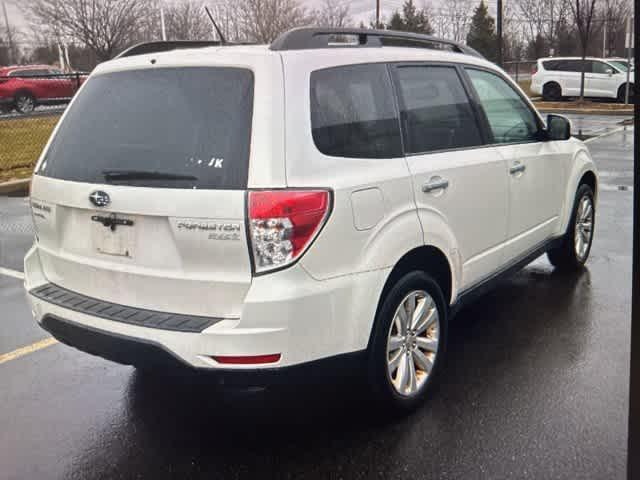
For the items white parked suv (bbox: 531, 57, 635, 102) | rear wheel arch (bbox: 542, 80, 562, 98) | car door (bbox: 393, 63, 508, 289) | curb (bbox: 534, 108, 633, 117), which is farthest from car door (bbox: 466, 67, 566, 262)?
rear wheel arch (bbox: 542, 80, 562, 98)

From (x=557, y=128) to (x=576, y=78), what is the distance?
23.5 metres

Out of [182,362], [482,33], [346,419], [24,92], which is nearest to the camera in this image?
[182,362]

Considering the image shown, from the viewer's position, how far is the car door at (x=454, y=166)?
140 inches

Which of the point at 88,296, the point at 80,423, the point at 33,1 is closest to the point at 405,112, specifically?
the point at 88,296

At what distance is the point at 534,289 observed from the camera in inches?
215

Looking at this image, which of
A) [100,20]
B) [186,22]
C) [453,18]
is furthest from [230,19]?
[453,18]

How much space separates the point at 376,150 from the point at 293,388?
56.6 inches

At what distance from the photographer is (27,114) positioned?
22.2 meters

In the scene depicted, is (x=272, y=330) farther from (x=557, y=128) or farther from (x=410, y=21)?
(x=410, y=21)

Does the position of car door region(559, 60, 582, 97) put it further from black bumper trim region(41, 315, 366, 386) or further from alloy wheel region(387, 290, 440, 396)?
black bumper trim region(41, 315, 366, 386)

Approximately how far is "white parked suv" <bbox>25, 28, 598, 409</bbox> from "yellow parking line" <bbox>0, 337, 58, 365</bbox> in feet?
3.35

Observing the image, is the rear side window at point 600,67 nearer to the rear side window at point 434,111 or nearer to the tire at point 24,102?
the tire at point 24,102

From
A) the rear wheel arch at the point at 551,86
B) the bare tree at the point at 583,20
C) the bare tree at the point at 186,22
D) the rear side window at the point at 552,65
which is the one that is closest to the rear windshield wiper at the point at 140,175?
the bare tree at the point at 583,20

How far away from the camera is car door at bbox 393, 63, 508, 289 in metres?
3.55
